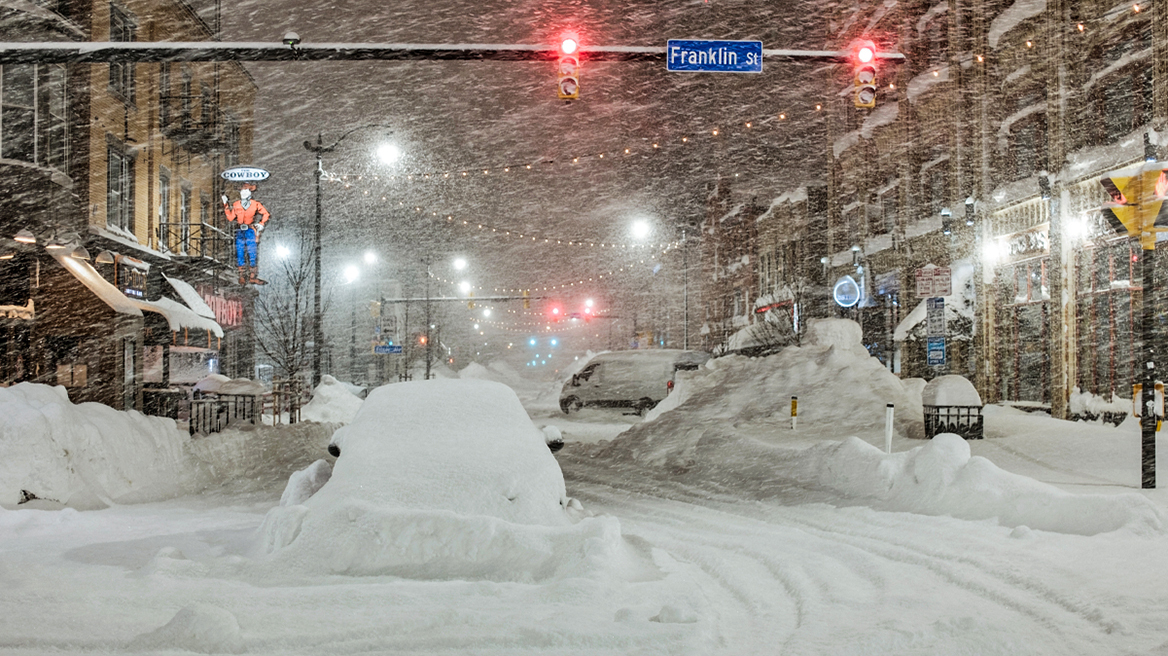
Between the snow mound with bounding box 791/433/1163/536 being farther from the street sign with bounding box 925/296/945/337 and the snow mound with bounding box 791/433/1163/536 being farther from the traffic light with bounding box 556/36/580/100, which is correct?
the street sign with bounding box 925/296/945/337

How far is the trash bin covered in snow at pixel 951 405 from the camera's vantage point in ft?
53.8

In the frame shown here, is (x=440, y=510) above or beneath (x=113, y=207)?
beneath

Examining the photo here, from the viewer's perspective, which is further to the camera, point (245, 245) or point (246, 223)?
point (245, 245)

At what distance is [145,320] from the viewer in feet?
83.0

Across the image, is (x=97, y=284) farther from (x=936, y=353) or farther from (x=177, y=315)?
(x=936, y=353)

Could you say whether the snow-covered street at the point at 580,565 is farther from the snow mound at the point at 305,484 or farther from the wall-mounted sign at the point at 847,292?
the wall-mounted sign at the point at 847,292

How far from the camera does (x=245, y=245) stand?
95.2 feet

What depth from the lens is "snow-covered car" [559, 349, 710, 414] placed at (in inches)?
1141

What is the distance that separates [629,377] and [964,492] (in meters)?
19.6

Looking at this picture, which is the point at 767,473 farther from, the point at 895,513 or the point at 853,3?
the point at 853,3

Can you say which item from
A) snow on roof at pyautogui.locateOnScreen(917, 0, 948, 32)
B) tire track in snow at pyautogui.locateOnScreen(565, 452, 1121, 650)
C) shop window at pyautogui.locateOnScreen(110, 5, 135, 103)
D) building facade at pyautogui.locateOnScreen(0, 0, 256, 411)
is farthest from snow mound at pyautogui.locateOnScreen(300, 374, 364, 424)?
snow on roof at pyautogui.locateOnScreen(917, 0, 948, 32)

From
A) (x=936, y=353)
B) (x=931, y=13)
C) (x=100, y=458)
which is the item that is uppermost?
(x=931, y=13)

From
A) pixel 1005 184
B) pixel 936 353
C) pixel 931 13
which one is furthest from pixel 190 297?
pixel 931 13

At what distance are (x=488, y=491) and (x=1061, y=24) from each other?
20.1 meters
